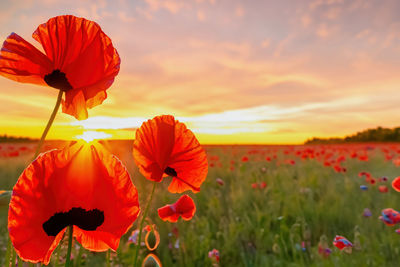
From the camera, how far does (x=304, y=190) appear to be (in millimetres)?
3951

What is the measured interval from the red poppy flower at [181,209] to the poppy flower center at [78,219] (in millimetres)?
563

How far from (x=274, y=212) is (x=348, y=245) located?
5.90ft

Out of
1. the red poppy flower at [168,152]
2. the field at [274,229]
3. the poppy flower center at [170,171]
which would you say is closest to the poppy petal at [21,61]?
the red poppy flower at [168,152]

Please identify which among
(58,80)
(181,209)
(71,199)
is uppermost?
(58,80)

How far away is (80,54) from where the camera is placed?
746mm

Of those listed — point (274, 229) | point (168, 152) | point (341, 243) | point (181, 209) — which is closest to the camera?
point (168, 152)

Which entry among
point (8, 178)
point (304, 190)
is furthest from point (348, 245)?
point (8, 178)

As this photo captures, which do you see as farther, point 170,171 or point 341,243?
point 341,243

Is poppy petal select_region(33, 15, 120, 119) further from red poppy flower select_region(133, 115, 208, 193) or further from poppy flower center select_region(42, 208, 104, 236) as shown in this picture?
poppy flower center select_region(42, 208, 104, 236)

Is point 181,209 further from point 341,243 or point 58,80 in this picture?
point 341,243

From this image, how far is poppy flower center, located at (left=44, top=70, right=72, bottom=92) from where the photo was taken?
75cm

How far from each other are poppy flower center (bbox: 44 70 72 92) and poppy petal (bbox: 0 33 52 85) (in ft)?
0.04

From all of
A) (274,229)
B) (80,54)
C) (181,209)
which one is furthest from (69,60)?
(274,229)

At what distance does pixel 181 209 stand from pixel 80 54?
610 millimetres
